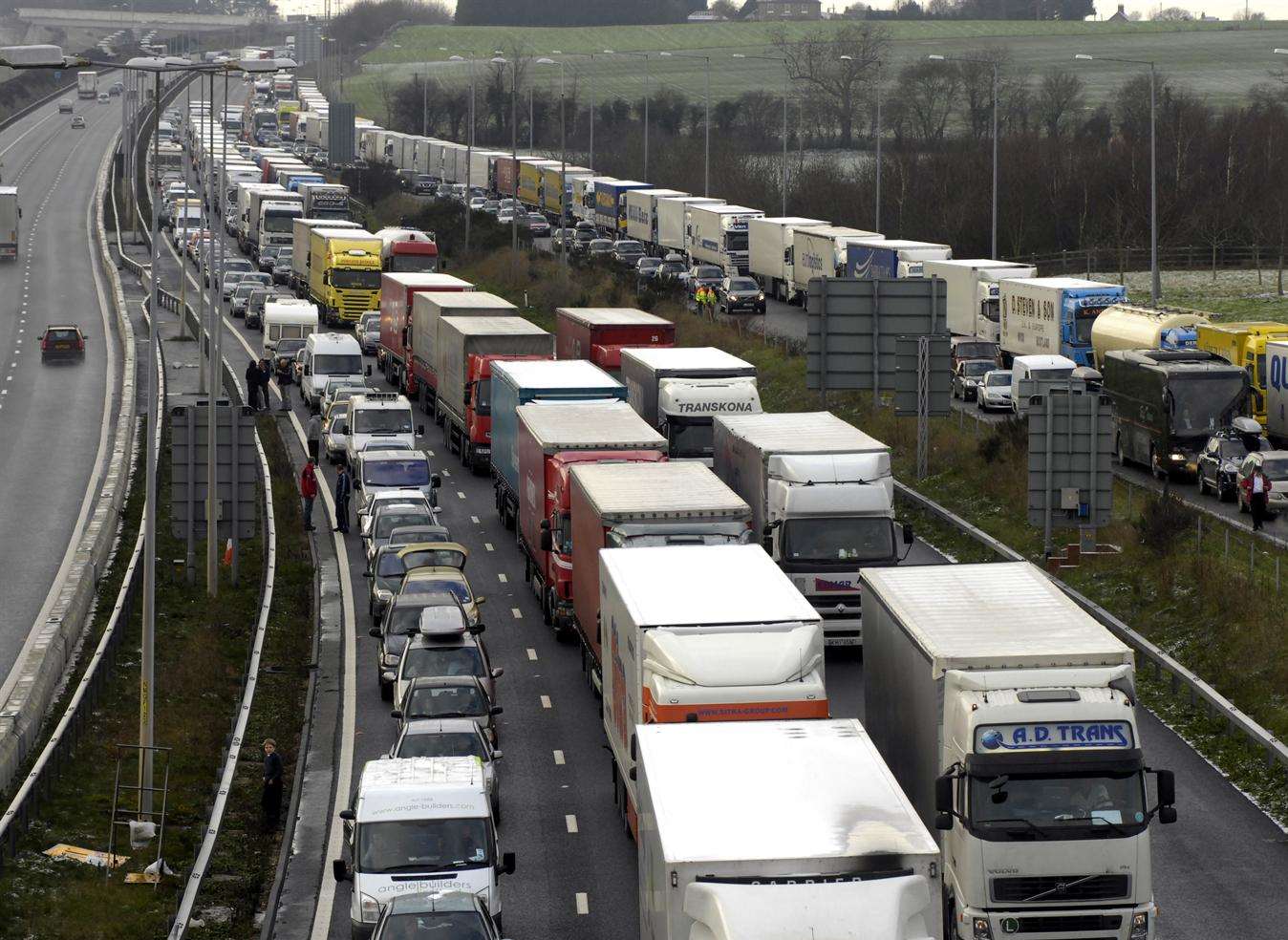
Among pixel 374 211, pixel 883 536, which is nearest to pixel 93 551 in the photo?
pixel 883 536

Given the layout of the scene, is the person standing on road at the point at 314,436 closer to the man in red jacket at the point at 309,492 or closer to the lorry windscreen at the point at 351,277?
the man in red jacket at the point at 309,492

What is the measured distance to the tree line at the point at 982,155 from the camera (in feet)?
305

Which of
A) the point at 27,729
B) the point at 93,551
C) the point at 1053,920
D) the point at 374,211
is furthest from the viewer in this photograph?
the point at 374,211

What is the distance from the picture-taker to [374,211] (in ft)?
434

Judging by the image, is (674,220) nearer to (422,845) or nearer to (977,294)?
(977,294)

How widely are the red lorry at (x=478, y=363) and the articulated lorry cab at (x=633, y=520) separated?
16.4m

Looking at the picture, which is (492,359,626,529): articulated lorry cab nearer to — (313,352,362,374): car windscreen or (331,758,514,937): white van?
(313,352,362,374): car windscreen

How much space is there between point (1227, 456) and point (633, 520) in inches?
765

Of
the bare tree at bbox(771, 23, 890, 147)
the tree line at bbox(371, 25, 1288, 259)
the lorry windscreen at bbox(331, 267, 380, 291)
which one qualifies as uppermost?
the bare tree at bbox(771, 23, 890, 147)

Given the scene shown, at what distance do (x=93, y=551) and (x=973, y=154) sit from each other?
238 ft

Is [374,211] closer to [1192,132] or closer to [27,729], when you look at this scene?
[1192,132]

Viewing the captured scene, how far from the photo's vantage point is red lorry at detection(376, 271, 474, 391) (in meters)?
62.1

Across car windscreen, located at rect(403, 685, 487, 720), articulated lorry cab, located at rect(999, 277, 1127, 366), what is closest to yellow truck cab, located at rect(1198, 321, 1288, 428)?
articulated lorry cab, located at rect(999, 277, 1127, 366)

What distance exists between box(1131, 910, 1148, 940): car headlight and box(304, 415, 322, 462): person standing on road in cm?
3022
